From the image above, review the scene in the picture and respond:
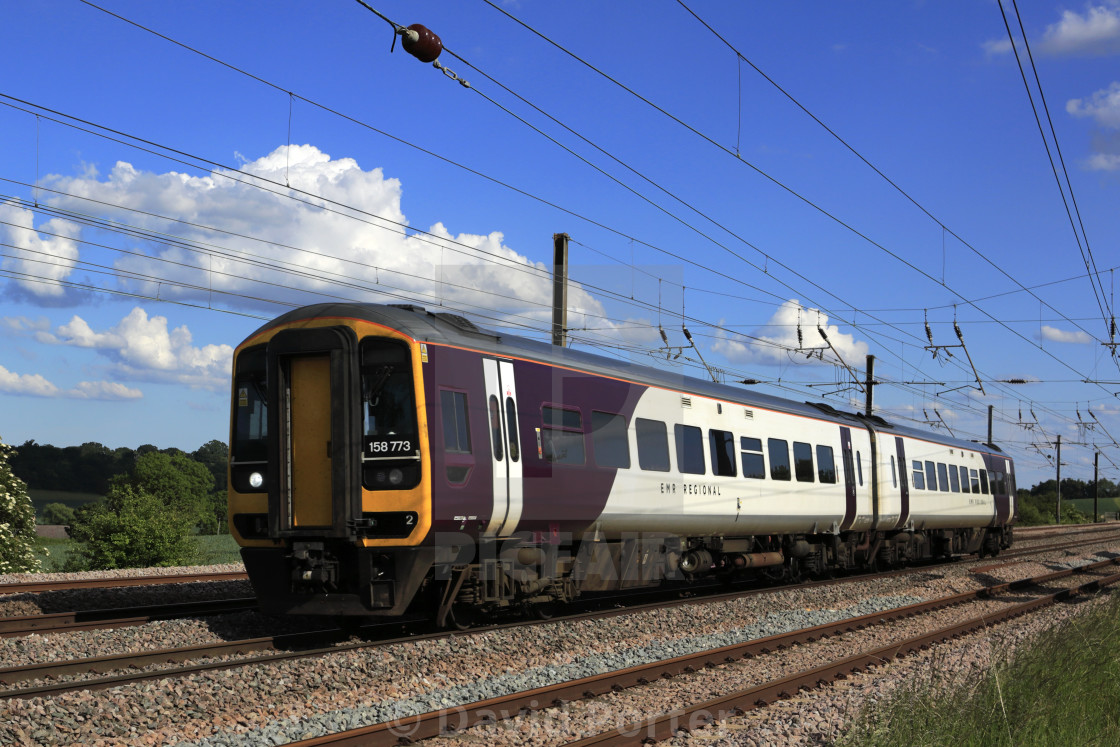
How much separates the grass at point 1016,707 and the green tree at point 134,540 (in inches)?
679

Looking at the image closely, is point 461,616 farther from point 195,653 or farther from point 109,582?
point 109,582

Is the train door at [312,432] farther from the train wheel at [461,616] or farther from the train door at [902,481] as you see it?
the train door at [902,481]

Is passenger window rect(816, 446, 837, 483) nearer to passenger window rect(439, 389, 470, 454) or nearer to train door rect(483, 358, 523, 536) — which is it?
train door rect(483, 358, 523, 536)

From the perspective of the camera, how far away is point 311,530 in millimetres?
9852

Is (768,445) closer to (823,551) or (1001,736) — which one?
(823,551)

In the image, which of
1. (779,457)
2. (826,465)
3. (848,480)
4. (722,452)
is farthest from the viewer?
(848,480)

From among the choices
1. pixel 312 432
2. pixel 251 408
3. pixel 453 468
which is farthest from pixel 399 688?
pixel 251 408

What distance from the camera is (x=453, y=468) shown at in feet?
32.9

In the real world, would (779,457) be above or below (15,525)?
above

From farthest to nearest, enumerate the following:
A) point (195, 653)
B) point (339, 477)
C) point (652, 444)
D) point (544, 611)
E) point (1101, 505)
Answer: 1. point (1101, 505)
2. point (652, 444)
3. point (544, 611)
4. point (339, 477)
5. point (195, 653)

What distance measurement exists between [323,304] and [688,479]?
6.19 m

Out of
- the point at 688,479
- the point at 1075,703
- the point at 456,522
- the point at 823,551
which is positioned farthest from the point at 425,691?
the point at 823,551

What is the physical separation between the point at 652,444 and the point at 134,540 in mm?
13200

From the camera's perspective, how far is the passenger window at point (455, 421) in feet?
32.9
